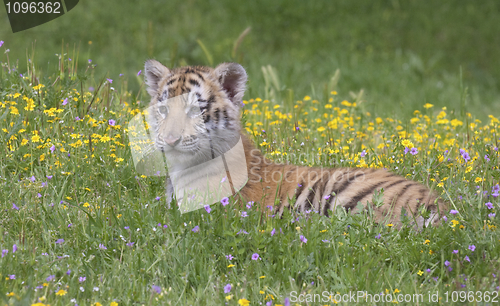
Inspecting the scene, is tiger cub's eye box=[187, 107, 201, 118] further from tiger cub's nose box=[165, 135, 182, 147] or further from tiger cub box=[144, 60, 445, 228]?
tiger cub's nose box=[165, 135, 182, 147]

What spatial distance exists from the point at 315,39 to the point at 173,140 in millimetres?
10415

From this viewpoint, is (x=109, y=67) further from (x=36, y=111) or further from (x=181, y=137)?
(x=181, y=137)

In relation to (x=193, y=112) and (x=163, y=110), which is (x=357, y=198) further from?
(x=163, y=110)

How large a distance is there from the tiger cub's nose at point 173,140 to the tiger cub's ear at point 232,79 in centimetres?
83

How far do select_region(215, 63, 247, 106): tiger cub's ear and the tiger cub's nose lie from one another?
83 cm

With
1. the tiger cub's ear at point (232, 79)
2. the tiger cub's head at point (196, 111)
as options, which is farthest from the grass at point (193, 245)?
the tiger cub's ear at point (232, 79)

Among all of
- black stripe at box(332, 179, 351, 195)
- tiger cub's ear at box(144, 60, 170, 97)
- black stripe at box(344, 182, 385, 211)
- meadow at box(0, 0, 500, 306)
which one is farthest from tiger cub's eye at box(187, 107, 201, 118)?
black stripe at box(344, 182, 385, 211)

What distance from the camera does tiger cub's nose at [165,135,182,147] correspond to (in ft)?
15.9

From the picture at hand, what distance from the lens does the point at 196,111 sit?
5062 mm

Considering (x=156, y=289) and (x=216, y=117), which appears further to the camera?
(x=216, y=117)

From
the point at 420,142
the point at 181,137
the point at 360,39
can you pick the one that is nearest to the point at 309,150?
the point at 420,142

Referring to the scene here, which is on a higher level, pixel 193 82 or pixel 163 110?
pixel 193 82

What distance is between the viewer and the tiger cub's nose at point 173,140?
484cm

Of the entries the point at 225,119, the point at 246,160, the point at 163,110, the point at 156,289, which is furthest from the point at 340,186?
the point at 156,289
